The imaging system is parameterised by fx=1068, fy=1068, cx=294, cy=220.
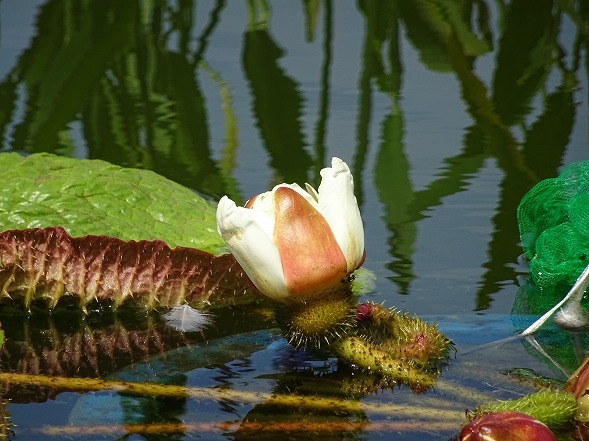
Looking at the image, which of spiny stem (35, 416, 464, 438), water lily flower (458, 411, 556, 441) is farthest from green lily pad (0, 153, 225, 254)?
water lily flower (458, 411, 556, 441)

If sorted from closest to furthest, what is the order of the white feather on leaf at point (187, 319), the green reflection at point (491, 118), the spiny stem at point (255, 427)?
the spiny stem at point (255, 427) → the white feather on leaf at point (187, 319) → the green reflection at point (491, 118)

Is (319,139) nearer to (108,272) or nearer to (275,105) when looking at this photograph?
(275,105)

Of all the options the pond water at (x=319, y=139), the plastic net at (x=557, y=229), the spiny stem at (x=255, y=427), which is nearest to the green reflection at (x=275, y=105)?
the pond water at (x=319, y=139)

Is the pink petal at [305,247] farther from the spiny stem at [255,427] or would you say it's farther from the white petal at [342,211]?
the spiny stem at [255,427]

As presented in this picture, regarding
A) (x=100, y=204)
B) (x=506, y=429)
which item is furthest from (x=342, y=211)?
(x=100, y=204)

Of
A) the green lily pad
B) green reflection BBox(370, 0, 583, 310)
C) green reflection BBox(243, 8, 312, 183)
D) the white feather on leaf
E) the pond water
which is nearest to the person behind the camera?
the pond water

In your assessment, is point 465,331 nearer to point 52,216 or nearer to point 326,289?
point 326,289

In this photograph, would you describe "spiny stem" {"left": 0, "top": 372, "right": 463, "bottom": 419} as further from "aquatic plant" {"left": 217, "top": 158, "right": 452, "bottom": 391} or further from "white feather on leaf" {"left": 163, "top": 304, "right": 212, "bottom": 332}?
"white feather on leaf" {"left": 163, "top": 304, "right": 212, "bottom": 332}

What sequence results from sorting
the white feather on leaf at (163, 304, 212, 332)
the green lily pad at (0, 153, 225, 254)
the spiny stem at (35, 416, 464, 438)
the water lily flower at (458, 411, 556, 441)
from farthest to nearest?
the green lily pad at (0, 153, 225, 254) → the white feather on leaf at (163, 304, 212, 332) → the spiny stem at (35, 416, 464, 438) → the water lily flower at (458, 411, 556, 441)
